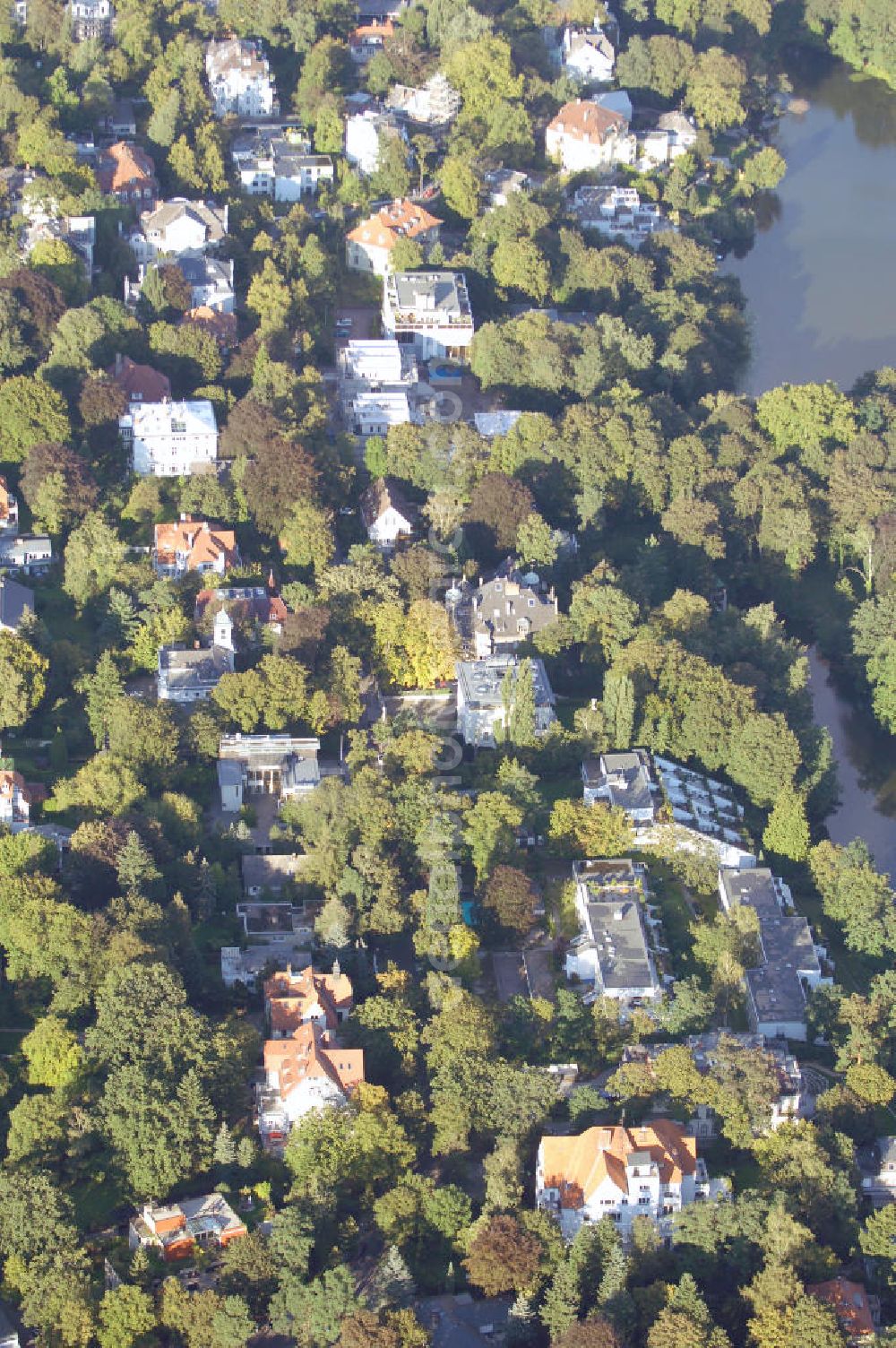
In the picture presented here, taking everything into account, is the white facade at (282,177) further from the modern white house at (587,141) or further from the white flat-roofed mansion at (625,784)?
the white flat-roofed mansion at (625,784)

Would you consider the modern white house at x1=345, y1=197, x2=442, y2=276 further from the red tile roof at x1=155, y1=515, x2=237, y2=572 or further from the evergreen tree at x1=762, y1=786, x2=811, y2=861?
the evergreen tree at x1=762, y1=786, x2=811, y2=861

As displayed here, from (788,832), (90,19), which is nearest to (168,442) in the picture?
(788,832)

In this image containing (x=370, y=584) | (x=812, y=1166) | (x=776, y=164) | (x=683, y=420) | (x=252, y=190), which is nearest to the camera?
(x=812, y=1166)

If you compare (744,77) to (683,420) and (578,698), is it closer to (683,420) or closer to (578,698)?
(683,420)

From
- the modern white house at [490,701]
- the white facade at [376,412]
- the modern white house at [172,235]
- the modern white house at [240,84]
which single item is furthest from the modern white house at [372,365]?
the modern white house at [240,84]

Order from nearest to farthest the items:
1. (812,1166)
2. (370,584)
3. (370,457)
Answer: (812,1166), (370,584), (370,457)

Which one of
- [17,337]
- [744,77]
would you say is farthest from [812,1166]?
[744,77]
